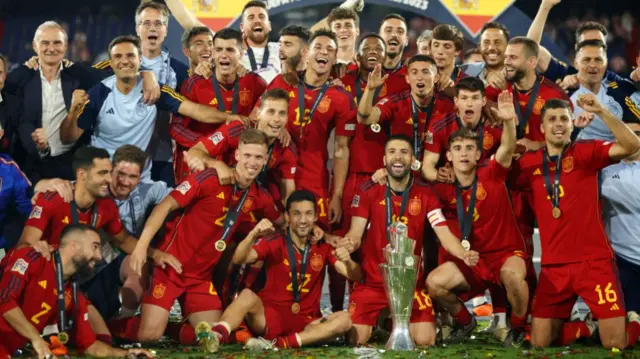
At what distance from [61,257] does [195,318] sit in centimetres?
109

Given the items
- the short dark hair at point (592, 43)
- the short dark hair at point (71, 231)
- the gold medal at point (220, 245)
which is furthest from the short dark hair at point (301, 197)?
the short dark hair at point (592, 43)

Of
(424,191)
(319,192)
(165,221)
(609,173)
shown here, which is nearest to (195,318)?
(165,221)

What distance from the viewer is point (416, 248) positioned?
21.8ft

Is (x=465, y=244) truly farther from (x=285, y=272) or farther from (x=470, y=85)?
(x=285, y=272)

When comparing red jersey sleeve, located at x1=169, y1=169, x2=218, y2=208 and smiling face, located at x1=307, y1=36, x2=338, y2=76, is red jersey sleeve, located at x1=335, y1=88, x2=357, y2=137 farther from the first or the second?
red jersey sleeve, located at x1=169, y1=169, x2=218, y2=208

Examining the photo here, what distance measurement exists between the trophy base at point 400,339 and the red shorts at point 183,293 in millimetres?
1166

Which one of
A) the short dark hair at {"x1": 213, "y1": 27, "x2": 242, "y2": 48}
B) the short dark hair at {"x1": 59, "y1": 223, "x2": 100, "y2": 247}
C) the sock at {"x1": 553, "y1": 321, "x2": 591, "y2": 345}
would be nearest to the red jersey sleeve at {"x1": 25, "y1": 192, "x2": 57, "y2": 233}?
the short dark hair at {"x1": 59, "y1": 223, "x2": 100, "y2": 247}

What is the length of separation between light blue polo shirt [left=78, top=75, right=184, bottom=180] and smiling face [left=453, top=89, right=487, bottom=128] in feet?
6.14

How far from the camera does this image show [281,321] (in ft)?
21.0

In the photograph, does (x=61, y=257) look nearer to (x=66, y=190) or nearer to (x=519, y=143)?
(x=66, y=190)

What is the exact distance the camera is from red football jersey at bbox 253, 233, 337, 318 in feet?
21.3

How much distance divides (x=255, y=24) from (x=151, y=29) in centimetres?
77

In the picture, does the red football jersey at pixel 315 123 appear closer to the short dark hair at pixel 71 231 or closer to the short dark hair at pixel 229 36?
the short dark hair at pixel 229 36

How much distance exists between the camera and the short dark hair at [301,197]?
6449 mm
